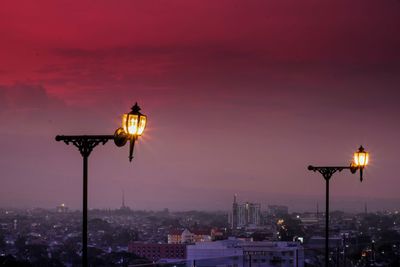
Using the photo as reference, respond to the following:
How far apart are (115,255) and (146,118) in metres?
36.5

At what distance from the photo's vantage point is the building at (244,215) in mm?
110700

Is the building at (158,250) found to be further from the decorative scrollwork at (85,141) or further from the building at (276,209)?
the building at (276,209)

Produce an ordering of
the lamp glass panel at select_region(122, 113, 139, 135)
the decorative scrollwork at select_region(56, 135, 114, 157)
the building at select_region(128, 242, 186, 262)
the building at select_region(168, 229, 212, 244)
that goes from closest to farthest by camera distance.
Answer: the lamp glass panel at select_region(122, 113, 139, 135) < the decorative scrollwork at select_region(56, 135, 114, 157) < the building at select_region(128, 242, 186, 262) < the building at select_region(168, 229, 212, 244)

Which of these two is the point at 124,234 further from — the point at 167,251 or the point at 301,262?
the point at 301,262

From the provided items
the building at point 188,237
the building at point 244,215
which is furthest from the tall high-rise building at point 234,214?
the building at point 188,237

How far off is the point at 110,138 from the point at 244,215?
106m

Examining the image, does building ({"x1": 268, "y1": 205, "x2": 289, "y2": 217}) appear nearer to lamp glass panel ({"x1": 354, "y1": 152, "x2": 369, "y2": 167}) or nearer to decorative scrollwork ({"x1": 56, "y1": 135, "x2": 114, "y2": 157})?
lamp glass panel ({"x1": 354, "y1": 152, "x2": 369, "y2": 167})

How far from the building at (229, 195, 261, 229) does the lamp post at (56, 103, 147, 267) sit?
100 m

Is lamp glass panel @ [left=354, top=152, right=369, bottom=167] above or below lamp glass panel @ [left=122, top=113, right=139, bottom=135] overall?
below

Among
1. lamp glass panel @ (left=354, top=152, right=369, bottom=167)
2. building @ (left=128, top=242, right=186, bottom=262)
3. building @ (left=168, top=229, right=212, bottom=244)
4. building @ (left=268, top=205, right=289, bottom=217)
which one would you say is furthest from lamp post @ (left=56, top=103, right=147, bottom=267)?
building @ (left=268, top=205, right=289, bottom=217)

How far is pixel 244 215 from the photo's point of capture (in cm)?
11288

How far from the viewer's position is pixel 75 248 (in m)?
49.3

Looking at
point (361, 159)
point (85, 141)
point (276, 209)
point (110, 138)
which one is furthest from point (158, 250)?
point (276, 209)

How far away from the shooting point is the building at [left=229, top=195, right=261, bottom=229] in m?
111
